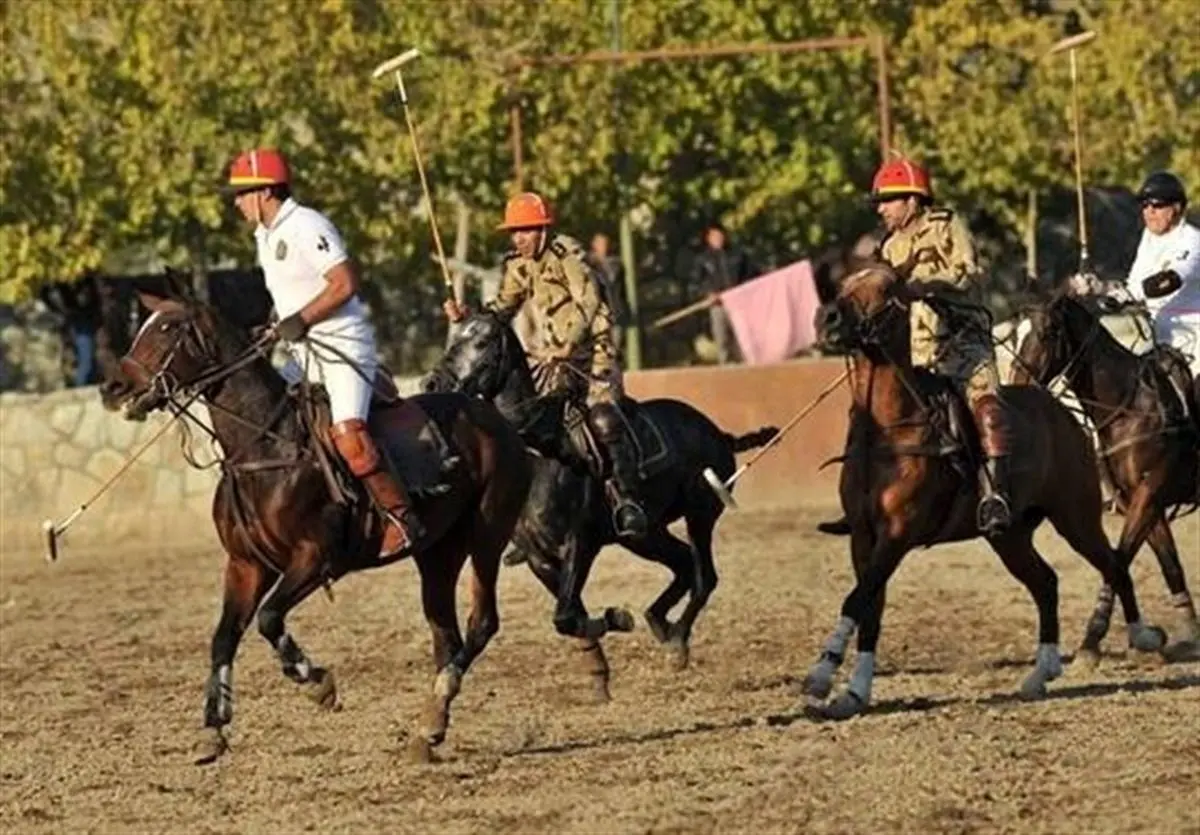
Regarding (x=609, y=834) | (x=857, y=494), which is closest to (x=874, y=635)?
(x=857, y=494)

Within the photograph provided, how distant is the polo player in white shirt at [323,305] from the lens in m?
14.1

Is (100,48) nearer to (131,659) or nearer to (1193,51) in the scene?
(1193,51)

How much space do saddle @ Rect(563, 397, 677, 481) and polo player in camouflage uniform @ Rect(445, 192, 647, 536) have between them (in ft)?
0.12

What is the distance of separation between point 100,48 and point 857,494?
19953mm

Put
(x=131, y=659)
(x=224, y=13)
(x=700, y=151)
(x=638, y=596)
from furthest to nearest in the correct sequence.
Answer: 1. (x=700, y=151)
2. (x=224, y=13)
3. (x=638, y=596)
4. (x=131, y=659)

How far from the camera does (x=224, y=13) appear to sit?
109 feet

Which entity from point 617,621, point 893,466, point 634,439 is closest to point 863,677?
point 893,466

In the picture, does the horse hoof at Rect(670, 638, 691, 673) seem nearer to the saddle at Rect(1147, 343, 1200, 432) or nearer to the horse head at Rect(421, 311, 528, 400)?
the horse head at Rect(421, 311, 528, 400)

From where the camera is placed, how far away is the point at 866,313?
48.3 ft

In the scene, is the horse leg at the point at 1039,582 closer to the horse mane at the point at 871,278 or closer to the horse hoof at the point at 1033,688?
the horse hoof at the point at 1033,688

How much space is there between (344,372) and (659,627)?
394 cm

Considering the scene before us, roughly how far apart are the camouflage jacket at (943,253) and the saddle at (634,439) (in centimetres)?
228

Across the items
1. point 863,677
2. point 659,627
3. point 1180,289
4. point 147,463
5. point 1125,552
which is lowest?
point 147,463

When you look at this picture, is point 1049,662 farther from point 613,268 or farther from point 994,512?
point 613,268
